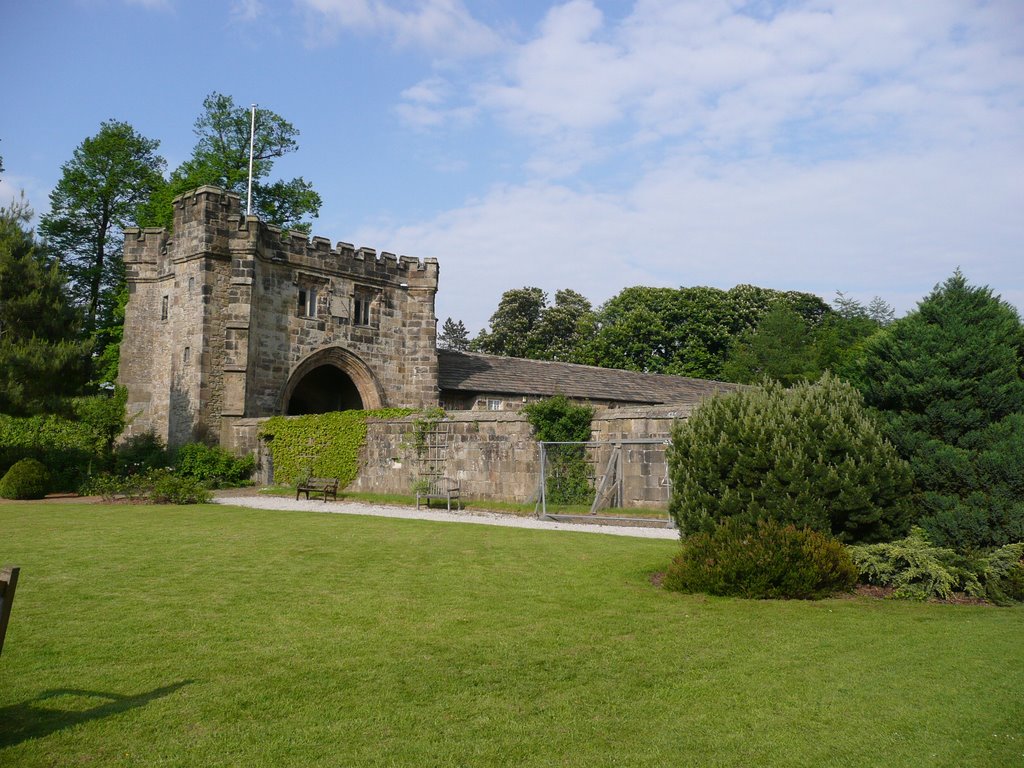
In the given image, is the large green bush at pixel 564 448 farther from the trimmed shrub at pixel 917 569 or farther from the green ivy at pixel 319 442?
the trimmed shrub at pixel 917 569

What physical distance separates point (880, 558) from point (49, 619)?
847 centimetres

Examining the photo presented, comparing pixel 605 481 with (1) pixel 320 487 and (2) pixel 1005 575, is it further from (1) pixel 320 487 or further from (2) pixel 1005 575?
(2) pixel 1005 575

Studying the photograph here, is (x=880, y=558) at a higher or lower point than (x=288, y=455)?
lower

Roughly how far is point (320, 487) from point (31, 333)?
34.6 feet

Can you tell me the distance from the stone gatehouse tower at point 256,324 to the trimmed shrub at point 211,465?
0.97 metres

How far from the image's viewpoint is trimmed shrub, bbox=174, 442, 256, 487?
24062 millimetres

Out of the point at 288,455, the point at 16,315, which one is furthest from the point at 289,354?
the point at 16,315

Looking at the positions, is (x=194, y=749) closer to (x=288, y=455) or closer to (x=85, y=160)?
(x=288, y=455)

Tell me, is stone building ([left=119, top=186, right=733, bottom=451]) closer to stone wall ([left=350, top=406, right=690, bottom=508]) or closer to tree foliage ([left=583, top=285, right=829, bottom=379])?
stone wall ([left=350, top=406, right=690, bottom=508])

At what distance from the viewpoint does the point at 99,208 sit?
→ 39.9 meters

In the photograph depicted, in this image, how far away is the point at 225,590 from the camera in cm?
815

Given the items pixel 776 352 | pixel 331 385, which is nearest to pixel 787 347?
pixel 776 352

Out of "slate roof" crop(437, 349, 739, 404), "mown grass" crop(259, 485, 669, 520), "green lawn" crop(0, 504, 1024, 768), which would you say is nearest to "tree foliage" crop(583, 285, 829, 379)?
"slate roof" crop(437, 349, 739, 404)

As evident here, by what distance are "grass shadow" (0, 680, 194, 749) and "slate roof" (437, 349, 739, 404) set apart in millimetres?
25428
